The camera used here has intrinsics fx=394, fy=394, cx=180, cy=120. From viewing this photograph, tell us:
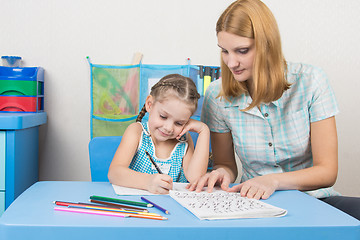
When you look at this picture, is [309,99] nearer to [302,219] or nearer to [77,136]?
[302,219]

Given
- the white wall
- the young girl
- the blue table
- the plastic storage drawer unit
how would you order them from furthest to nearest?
the white wall → the plastic storage drawer unit → the young girl → the blue table

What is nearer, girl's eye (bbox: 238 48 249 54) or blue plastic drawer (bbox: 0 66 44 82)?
girl's eye (bbox: 238 48 249 54)

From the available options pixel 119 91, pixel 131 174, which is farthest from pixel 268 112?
pixel 119 91

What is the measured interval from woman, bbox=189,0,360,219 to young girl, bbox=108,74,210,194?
139 millimetres

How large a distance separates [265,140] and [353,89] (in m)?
1.18

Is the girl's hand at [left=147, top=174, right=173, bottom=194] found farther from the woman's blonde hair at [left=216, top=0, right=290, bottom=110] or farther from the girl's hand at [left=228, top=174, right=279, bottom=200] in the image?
the woman's blonde hair at [left=216, top=0, right=290, bottom=110]

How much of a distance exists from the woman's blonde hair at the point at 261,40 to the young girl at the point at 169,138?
22 centimetres

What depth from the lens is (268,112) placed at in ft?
4.60

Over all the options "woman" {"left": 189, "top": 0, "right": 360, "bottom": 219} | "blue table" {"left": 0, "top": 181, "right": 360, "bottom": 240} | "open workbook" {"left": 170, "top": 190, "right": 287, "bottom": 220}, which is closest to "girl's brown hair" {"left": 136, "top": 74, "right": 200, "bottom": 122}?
"woman" {"left": 189, "top": 0, "right": 360, "bottom": 219}

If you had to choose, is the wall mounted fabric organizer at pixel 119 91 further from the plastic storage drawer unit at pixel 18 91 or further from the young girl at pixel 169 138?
the young girl at pixel 169 138

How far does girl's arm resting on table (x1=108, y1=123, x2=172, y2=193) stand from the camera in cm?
97

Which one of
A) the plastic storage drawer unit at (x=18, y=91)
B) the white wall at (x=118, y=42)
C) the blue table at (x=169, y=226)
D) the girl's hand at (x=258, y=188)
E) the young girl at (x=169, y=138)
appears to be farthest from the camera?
the white wall at (x=118, y=42)

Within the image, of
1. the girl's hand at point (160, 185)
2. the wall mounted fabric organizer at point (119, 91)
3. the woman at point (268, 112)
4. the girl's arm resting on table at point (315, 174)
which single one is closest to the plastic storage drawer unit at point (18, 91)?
the wall mounted fabric organizer at point (119, 91)

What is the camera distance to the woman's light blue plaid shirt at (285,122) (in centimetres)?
134
